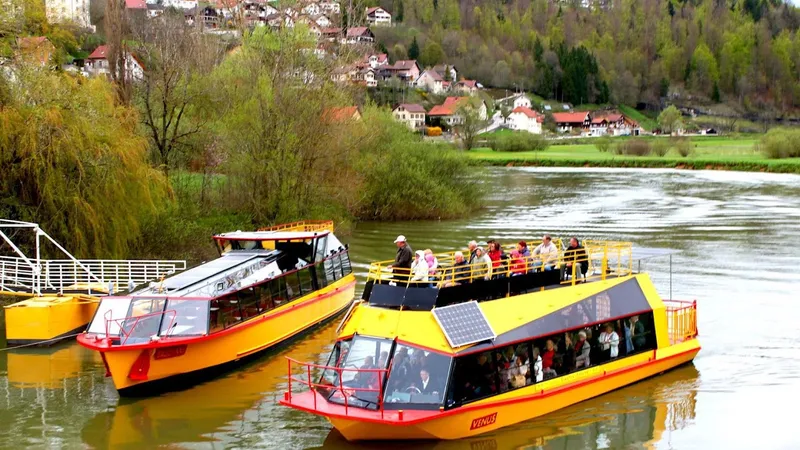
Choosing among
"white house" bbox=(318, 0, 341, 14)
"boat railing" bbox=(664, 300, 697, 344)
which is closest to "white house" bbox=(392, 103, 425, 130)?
"white house" bbox=(318, 0, 341, 14)

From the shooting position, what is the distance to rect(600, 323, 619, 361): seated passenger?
19688 millimetres

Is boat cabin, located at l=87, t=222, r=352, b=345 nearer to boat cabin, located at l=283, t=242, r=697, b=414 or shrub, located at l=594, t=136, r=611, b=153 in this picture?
boat cabin, located at l=283, t=242, r=697, b=414

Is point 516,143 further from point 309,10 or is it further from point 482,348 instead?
point 482,348

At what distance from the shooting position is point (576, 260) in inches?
813

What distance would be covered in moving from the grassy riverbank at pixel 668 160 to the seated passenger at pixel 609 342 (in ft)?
220

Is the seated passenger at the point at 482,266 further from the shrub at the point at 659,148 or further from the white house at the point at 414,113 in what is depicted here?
the white house at the point at 414,113

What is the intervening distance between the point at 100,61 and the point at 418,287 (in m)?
90.9

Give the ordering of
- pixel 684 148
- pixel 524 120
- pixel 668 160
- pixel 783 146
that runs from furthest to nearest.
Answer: pixel 524 120
pixel 684 148
pixel 668 160
pixel 783 146

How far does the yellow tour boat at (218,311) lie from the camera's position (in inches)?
787

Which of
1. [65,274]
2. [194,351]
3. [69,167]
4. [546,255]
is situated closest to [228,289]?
[194,351]

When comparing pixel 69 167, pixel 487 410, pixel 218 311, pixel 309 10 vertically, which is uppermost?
pixel 309 10

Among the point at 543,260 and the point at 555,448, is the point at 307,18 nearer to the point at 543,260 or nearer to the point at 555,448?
the point at 543,260

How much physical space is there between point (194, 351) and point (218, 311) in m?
1.24

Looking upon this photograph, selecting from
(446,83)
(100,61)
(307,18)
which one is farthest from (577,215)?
(446,83)
